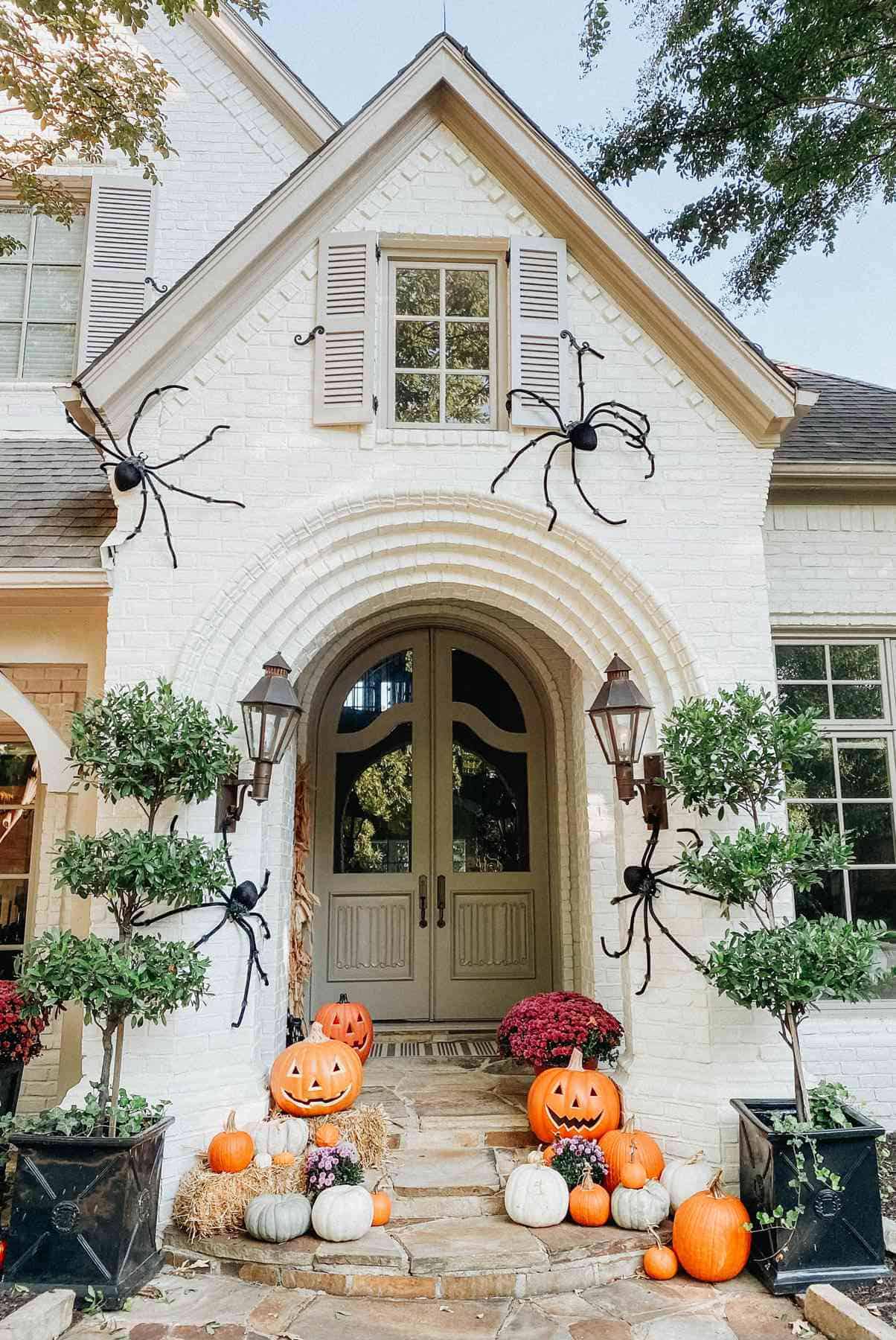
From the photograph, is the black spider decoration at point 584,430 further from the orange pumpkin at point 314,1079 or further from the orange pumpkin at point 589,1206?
the orange pumpkin at point 589,1206

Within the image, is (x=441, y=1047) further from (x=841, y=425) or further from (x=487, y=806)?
(x=841, y=425)

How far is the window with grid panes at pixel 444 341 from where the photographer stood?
194 inches

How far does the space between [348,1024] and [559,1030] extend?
48.6 inches

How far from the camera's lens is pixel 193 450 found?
4586 millimetres

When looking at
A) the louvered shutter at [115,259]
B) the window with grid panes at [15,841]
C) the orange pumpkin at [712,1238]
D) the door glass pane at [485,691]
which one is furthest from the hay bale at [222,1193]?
the louvered shutter at [115,259]

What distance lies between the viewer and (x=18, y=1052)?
429 cm

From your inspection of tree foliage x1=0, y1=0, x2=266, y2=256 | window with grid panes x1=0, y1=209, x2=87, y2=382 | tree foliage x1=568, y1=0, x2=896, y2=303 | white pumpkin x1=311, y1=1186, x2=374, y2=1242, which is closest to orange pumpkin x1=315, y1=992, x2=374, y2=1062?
white pumpkin x1=311, y1=1186, x2=374, y2=1242

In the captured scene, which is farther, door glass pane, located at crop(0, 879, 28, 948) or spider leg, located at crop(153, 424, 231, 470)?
door glass pane, located at crop(0, 879, 28, 948)

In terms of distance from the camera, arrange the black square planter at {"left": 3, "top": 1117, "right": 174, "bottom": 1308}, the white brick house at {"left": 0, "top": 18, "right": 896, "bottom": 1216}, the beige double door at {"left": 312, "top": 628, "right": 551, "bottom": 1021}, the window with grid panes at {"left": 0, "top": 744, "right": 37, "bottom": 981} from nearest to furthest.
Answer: the black square planter at {"left": 3, "top": 1117, "right": 174, "bottom": 1308} → the white brick house at {"left": 0, "top": 18, "right": 896, "bottom": 1216} → the window with grid panes at {"left": 0, "top": 744, "right": 37, "bottom": 981} → the beige double door at {"left": 312, "top": 628, "right": 551, "bottom": 1021}

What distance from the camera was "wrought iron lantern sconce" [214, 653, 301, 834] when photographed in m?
4.12

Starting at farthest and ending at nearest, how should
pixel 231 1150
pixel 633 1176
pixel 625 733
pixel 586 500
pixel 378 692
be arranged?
pixel 378 692 → pixel 586 500 → pixel 625 733 → pixel 231 1150 → pixel 633 1176

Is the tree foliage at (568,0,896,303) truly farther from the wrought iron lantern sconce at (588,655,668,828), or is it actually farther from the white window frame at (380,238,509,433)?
the wrought iron lantern sconce at (588,655,668,828)

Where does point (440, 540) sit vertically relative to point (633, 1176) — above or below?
above

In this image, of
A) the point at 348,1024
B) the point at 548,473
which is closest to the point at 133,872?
the point at 348,1024
